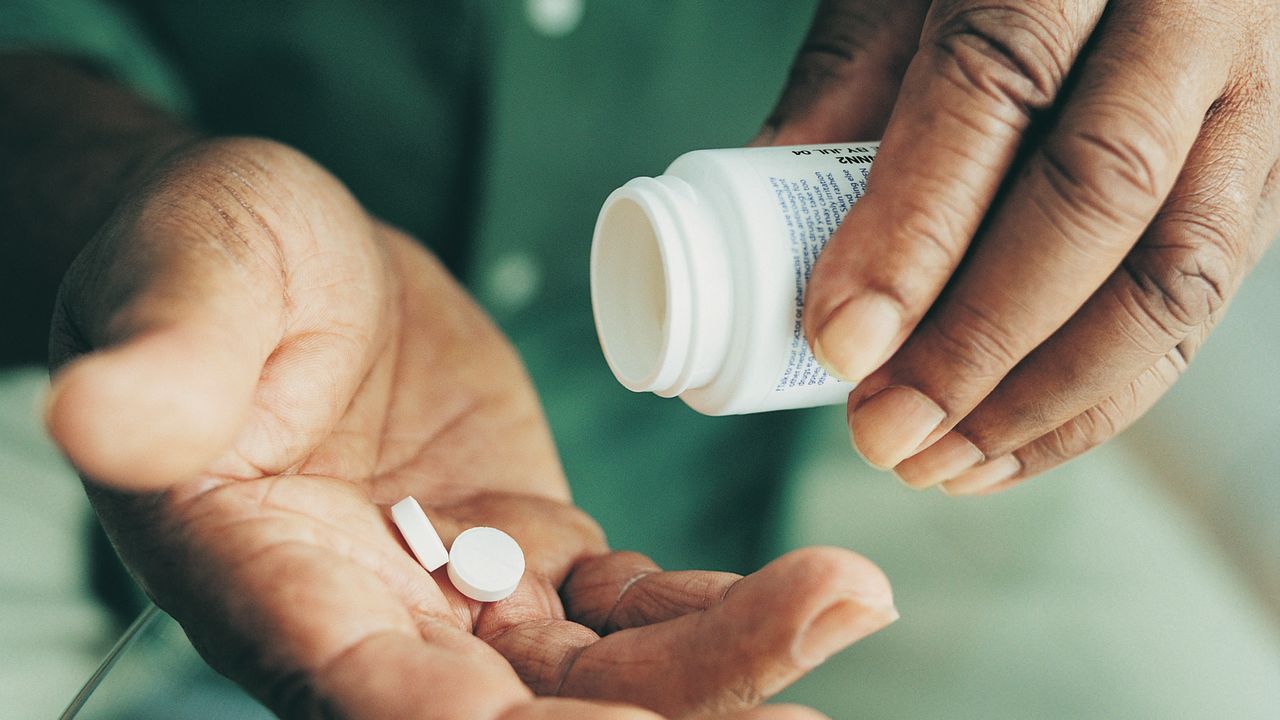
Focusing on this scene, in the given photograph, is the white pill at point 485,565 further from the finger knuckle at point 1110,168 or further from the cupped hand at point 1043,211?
the finger knuckle at point 1110,168

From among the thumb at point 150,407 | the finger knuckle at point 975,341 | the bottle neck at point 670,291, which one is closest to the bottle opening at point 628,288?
the bottle neck at point 670,291

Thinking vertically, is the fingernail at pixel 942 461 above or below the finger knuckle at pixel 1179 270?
below

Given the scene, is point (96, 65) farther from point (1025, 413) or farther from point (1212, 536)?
point (1212, 536)

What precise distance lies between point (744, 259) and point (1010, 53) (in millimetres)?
218

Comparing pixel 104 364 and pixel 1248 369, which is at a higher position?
pixel 104 364

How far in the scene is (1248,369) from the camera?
3.90ft

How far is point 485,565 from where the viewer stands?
662mm

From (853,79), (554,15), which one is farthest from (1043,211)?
(554,15)

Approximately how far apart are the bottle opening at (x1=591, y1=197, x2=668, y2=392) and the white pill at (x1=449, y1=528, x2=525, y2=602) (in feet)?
0.56

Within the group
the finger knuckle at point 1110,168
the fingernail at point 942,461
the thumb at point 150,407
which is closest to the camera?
the thumb at point 150,407

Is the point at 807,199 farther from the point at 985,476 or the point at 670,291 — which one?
the point at 985,476

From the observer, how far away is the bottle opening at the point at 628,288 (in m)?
0.76

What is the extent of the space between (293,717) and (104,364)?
0.70ft

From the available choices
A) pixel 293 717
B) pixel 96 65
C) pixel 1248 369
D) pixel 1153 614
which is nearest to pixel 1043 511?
pixel 1153 614
